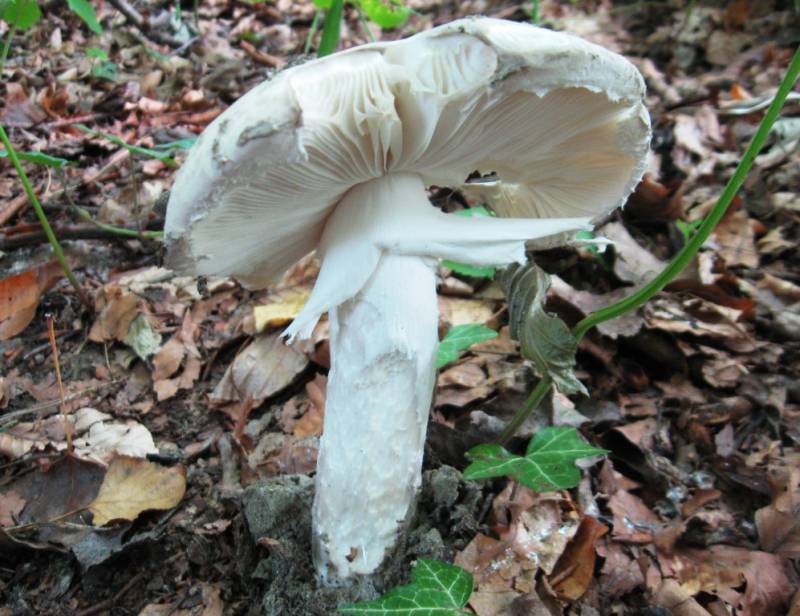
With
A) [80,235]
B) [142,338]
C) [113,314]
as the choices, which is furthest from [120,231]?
[142,338]

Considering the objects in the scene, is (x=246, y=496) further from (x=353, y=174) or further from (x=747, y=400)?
(x=747, y=400)

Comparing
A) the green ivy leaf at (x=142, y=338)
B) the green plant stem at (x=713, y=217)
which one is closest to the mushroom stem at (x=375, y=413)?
the green plant stem at (x=713, y=217)

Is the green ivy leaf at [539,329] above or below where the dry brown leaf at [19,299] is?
above

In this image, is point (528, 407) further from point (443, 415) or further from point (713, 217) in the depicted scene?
point (713, 217)

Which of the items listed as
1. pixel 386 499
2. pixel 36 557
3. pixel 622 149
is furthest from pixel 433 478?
pixel 36 557

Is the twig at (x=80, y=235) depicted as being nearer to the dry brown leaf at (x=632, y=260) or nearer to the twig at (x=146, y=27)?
the dry brown leaf at (x=632, y=260)

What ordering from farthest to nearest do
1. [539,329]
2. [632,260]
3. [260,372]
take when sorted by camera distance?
1. [632,260]
2. [260,372]
3. [539,329]
